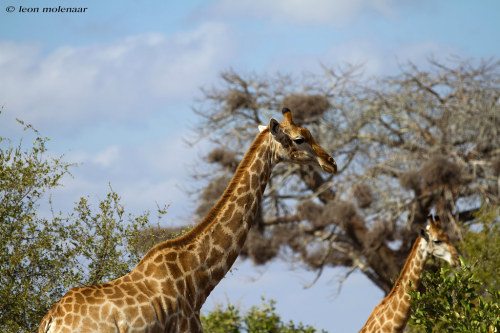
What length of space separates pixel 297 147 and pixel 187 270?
1932 millimetres

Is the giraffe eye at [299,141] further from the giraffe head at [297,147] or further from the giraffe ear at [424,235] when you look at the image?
the giraffe ear at [424,235]

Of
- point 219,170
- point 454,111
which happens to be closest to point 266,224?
point 219,170

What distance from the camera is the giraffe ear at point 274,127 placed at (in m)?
8.61

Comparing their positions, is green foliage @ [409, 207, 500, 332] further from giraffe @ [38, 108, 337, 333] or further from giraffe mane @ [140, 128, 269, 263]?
giraffe mane @ [140, 128, 269, 263]

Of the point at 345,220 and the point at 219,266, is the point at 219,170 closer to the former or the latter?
the point at 345,220

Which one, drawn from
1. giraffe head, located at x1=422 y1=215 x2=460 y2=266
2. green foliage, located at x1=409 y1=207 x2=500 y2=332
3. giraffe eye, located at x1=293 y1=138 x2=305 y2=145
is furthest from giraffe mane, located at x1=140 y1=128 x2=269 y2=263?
giraffe head, located at x1=422 y1=215 x2=460 y2=266

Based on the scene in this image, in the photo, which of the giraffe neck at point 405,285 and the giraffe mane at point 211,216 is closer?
the giraffe mane at point 211,216

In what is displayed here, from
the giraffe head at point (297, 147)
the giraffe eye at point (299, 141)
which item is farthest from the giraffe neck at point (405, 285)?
the giraffe eye at point (299, 141)

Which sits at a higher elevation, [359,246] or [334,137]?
[334,137]

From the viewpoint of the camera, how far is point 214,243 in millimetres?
A: 8430

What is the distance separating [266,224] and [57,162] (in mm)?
20980

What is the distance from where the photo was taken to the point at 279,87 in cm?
3369

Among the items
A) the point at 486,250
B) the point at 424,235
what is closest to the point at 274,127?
the point at 424,235

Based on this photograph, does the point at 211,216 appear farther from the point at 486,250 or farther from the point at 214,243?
the point at 486,250
